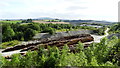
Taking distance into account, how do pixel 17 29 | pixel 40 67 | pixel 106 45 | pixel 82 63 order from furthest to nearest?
1. pixel 17 29
2. pixel 106 45
3. pixel 40 67
4. pixel 82 63

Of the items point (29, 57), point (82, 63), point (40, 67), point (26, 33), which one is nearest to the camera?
point (82, 63)

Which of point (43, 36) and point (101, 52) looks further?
point (43, 36)

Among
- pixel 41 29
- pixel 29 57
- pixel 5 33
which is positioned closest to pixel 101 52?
pixel 29 57

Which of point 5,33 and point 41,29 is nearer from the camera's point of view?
point 5,33

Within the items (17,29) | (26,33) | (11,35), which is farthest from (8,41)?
(17,29)

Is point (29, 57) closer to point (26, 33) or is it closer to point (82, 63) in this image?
point (82, 63)

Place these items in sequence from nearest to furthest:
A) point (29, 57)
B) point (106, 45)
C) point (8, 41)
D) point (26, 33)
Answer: point (29, 57) < point (106, 45) < point (8, 41) < point (26, 33)

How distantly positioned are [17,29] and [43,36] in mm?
9404

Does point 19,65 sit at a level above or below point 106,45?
below

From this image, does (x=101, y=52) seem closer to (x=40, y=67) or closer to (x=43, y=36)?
(x=40, y=67)

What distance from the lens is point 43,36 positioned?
3822 centimetres

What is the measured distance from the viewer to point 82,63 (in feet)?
26.3

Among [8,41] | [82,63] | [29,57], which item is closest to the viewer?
[82,63]

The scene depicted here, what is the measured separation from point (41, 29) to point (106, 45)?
3491 centimetres
